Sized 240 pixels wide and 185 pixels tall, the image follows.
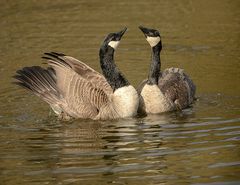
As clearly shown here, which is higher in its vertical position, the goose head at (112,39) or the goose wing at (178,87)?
the goose head at (112,39)

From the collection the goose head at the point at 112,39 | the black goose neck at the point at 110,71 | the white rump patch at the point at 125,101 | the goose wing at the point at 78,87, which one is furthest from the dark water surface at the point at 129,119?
the goose head at the point at 112,39

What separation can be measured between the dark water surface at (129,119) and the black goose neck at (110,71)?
2.30 ft

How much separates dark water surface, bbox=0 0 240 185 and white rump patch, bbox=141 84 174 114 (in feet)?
0.75

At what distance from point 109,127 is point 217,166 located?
3104 mm

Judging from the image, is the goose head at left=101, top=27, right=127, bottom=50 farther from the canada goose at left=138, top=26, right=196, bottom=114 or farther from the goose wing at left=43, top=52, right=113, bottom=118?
the goose wing at left=43, top=52, right=113, bottom=118

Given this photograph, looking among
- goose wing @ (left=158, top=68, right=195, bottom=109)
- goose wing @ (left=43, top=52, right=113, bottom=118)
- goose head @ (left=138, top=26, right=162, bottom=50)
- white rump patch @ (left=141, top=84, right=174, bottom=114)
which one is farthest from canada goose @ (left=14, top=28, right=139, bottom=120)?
goose wing @ (left=158, top=68, right=195, bottom=109)

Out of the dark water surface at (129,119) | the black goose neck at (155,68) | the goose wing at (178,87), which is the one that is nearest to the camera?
the dark water surface at (129,119)

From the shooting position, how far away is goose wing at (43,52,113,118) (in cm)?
1370

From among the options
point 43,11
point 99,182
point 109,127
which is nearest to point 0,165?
point 99,182

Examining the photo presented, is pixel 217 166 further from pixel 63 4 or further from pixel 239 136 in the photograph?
pixel 63 4

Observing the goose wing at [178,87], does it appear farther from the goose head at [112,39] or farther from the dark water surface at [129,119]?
the goose head at [112,39]

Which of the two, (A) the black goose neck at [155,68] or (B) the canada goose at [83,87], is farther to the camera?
(A) the black goose neck at [155,68]

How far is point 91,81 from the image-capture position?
13914 millimetres

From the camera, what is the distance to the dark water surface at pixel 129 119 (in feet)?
34.2
